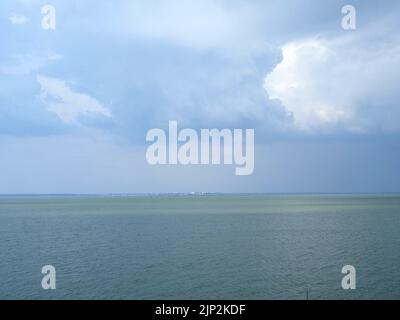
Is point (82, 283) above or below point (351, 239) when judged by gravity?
below

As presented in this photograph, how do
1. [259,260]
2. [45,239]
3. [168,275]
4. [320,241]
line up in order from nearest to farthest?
[168,275], [259,260], [320,241], [45,239]

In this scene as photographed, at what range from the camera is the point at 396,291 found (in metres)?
23.2

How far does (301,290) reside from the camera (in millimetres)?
24391

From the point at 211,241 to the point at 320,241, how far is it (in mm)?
12491
